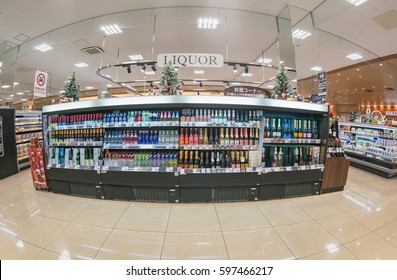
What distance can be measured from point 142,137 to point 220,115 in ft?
4.27

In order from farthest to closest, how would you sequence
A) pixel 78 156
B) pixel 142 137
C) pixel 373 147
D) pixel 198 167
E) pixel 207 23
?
pixel 207 23
pixel 373 147
pixel 78 156
pixel 142 137
pixel 198 167

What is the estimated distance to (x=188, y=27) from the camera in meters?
5.42

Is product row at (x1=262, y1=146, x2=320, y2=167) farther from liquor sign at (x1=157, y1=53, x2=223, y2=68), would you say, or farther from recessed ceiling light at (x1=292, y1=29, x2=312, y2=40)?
recessed ceiling light at (x1=292, y1=29, x2=312, y2=40)

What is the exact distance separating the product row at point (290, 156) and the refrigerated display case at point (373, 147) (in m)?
2.76

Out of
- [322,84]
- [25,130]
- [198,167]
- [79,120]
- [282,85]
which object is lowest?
[198,167]

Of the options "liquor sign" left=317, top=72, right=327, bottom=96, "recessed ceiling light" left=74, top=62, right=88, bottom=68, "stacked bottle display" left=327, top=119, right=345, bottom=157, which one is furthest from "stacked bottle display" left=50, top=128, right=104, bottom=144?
"recessed ceiling light" left=74, top=62, right=88, bottom=68

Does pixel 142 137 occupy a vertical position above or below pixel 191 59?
below

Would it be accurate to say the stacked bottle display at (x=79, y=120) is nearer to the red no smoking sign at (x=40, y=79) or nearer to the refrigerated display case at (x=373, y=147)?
the red no smoking sign at (x=40, y=79)

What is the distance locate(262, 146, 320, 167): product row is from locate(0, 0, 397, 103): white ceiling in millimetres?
4046

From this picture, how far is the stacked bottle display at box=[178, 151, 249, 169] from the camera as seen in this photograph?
8.63 ft

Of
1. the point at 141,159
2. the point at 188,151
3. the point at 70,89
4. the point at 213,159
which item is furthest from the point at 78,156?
the point at 213,159

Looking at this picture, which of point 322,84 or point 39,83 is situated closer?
point 322,84

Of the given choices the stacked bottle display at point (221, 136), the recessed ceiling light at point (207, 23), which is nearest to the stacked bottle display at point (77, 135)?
the stacked bottle display at point (221, 136)

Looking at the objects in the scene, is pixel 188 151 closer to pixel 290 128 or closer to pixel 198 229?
pixel 198 229
